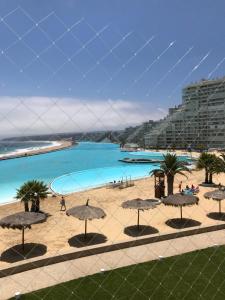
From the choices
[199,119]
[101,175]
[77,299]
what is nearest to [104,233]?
[77,299]

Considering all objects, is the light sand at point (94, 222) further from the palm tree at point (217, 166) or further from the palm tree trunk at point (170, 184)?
the palm tree at point (217, 166)

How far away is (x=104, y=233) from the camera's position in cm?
1075

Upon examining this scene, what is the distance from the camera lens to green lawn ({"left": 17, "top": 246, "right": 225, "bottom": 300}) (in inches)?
248

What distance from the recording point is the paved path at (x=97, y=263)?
6773 mm

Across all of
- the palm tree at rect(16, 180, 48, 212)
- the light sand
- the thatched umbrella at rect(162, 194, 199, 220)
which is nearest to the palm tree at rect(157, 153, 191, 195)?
the light sand

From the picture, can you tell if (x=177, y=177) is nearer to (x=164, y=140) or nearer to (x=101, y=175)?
(x=101, y=175)

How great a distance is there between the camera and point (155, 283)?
681cm

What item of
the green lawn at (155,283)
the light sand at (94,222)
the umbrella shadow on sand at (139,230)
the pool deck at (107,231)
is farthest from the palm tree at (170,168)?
the green lawn at (155,283)

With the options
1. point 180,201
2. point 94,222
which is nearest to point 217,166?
point 180,201

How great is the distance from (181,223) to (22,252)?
547 cm

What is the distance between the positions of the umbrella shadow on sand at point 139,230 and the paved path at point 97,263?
5.48 feet

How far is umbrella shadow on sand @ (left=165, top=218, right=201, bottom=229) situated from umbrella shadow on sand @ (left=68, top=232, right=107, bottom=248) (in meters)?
2.62

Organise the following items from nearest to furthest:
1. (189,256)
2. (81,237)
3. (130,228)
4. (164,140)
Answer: (189,256), (81,237), (130,228), (164,140)

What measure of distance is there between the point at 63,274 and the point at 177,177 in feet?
69.4
